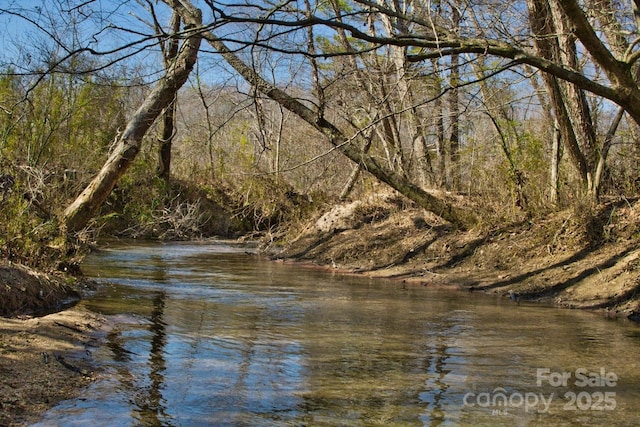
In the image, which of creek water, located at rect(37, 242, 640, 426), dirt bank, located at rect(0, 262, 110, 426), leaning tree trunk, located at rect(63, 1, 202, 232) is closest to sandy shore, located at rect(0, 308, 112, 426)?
dirt bank, located at rect(0, 262, 110, 426)

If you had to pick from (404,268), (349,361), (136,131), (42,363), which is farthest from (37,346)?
(404,268)

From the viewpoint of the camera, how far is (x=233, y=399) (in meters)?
3.93

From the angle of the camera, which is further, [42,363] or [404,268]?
[404,268]

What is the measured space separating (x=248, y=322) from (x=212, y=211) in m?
14.2

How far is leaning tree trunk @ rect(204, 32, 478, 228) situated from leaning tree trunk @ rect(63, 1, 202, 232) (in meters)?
0.75

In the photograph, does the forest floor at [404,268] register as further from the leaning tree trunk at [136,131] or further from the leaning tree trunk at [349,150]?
the leaning tree trunk at [136,131]

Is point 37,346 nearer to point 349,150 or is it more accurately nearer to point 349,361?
point 349,361

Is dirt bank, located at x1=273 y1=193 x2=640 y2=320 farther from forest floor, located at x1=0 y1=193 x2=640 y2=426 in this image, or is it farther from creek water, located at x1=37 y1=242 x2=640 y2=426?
creek water, located at x1=37 y1=242 x2=640 y2=426

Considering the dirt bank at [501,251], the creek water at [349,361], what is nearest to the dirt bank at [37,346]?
the creek water at [349,361]

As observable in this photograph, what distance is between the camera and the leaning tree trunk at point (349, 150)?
11.1 metres

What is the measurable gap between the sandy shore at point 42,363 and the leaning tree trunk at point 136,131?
397cm

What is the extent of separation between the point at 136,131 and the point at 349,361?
6329mm

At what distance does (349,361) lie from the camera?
492 centimetres

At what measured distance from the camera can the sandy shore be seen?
11.5 ft
